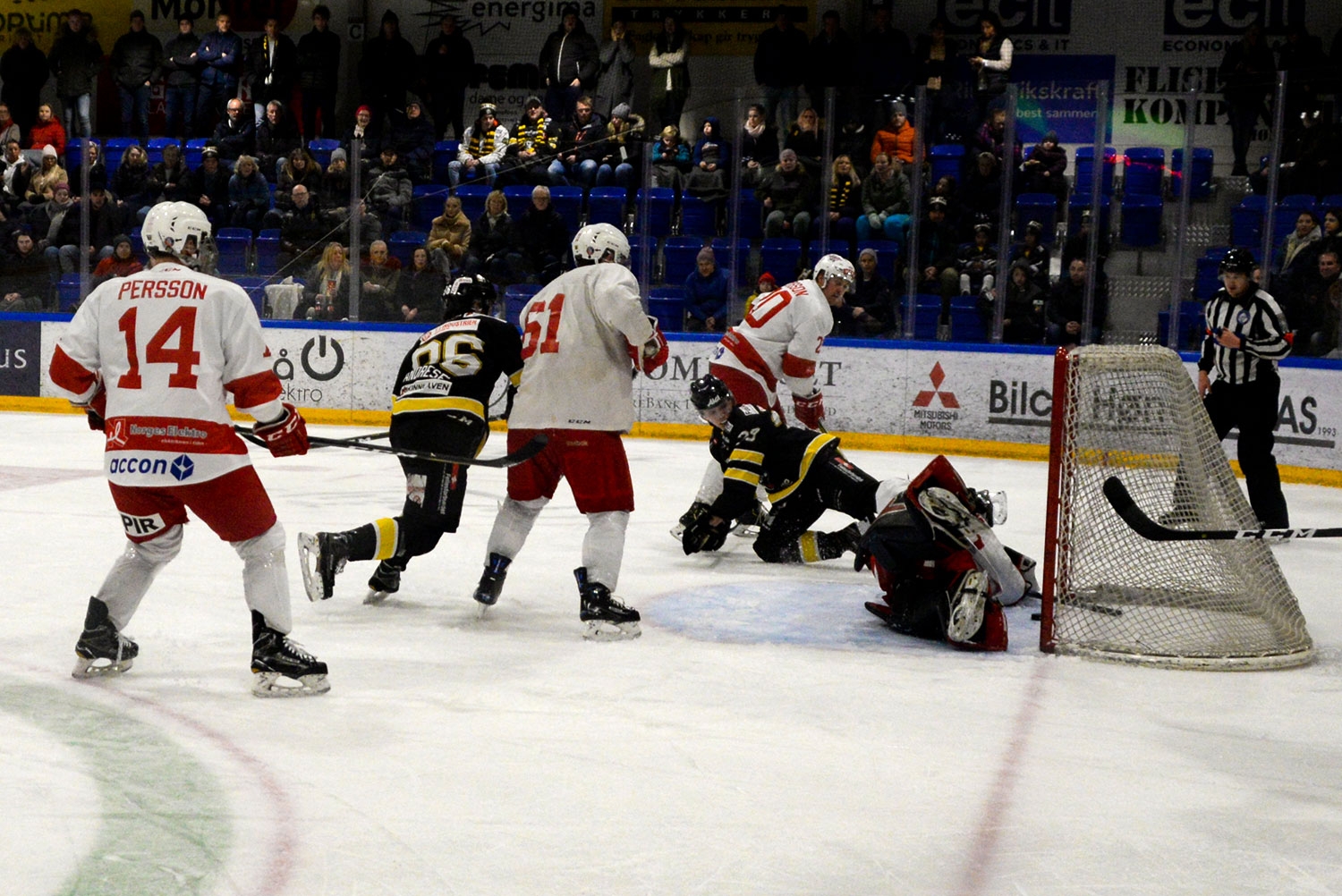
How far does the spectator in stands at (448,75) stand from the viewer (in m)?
13.3

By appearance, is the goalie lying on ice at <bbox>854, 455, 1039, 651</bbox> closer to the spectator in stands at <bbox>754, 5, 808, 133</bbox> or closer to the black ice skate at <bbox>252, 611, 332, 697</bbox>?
the black ice skate at <bbox>252, 611, 332, 697</bbox>

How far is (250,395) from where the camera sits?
3621 mm

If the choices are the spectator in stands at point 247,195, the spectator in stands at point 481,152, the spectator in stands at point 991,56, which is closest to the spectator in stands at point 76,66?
the spectator in stands at point 247,195

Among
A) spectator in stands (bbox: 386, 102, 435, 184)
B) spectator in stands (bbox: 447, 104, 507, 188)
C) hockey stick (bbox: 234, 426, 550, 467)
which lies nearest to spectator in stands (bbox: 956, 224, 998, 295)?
spectator in stands (bbox: 447, 104, 507, 188)

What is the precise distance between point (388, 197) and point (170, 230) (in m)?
7.30

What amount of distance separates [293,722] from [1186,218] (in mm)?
7222

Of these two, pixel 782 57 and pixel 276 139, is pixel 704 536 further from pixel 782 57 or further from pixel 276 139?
pixel 276 139

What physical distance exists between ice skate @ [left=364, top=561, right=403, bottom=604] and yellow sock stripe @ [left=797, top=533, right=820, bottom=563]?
1.64 metres

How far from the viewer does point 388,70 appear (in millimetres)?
13297

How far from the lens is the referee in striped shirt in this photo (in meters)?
6.47

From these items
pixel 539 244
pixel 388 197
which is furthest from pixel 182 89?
pixel 539 244

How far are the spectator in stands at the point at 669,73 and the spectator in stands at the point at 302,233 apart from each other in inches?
121

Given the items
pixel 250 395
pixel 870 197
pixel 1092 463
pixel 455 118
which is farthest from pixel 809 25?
pixel 250 395

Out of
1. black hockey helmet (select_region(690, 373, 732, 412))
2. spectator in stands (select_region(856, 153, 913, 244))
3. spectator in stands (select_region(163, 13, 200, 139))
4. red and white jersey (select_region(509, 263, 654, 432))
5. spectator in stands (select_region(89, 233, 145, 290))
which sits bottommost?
black hockey helmet (select_region(690, 373, 732, 412))
